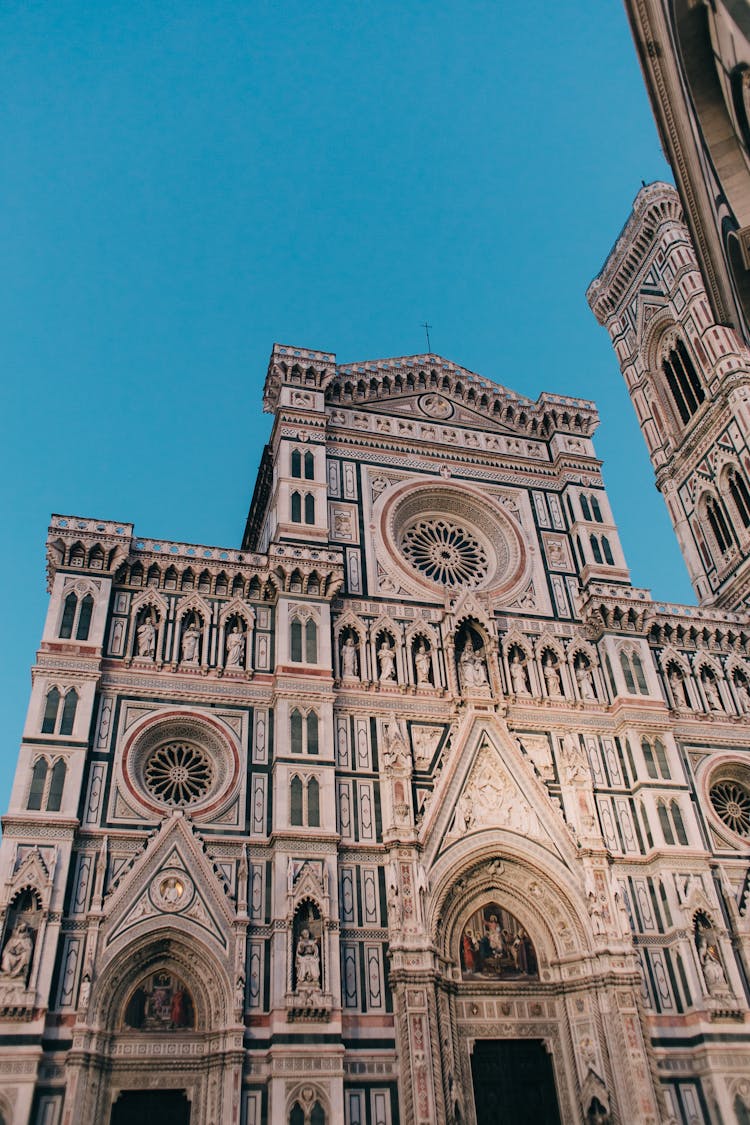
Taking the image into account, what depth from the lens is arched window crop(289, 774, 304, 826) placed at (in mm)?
19622

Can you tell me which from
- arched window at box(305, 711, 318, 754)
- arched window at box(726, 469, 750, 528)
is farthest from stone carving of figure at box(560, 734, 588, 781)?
arched window at box(726, 469, 750, 528)

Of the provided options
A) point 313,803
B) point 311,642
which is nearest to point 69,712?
point 313,803

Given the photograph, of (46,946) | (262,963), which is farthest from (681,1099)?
(46,946)

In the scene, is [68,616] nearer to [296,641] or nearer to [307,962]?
[296,641]

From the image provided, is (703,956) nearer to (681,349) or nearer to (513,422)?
(513,422)

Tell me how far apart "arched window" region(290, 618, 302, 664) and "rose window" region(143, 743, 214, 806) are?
9.41 ft

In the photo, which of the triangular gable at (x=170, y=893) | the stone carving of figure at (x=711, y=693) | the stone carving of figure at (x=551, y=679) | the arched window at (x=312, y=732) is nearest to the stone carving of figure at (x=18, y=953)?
the triangular gable at (x=170, y=893)

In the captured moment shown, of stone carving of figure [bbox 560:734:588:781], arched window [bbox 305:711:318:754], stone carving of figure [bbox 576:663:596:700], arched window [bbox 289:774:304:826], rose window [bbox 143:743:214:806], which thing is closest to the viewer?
arched window [bbox 289:774:304:826]

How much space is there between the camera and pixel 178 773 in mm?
20344

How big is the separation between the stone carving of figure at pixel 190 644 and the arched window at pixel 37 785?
3.85 metres

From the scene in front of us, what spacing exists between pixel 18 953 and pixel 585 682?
14.0 metres

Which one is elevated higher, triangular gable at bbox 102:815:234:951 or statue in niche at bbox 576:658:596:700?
statue in niche at bbox 576:658:596:700

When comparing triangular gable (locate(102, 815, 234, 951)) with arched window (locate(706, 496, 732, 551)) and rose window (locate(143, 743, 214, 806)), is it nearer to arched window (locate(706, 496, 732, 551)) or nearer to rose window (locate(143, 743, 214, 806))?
rose window (locate(143, 743, 214, 806))

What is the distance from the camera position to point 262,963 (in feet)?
59.5
